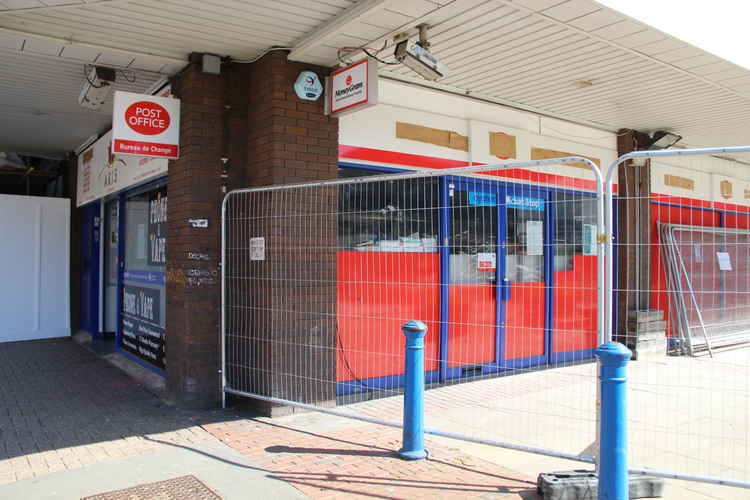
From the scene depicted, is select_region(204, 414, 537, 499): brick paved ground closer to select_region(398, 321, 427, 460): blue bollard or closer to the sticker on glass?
select_region(398, 321, 427, 460): blue bollard

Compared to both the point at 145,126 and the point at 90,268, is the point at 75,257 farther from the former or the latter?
the point at 145,126

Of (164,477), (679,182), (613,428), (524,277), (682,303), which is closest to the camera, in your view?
(613,428)

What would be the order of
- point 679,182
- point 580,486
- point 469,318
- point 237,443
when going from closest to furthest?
point 580,486
point 237,443
point 469,318
point 679,182

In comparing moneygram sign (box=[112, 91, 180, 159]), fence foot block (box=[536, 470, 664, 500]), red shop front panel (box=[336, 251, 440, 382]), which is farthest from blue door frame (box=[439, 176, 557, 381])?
moneygram sign (box=[112, 91, 180, 159])

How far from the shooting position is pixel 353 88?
17.9ft

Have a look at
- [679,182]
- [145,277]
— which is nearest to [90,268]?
[145,277]

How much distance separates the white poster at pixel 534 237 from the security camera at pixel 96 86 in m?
5.33

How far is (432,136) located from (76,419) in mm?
4777

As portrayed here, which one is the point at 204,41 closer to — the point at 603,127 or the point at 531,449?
the point at 531,449

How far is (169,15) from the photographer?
4855 millimetres

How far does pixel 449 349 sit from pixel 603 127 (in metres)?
4.49

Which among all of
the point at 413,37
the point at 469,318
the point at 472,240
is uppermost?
the point at 413,37

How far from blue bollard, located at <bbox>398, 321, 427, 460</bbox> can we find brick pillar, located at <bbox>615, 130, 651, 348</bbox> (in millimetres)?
5581

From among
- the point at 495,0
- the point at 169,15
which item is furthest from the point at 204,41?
the point at 495,0
